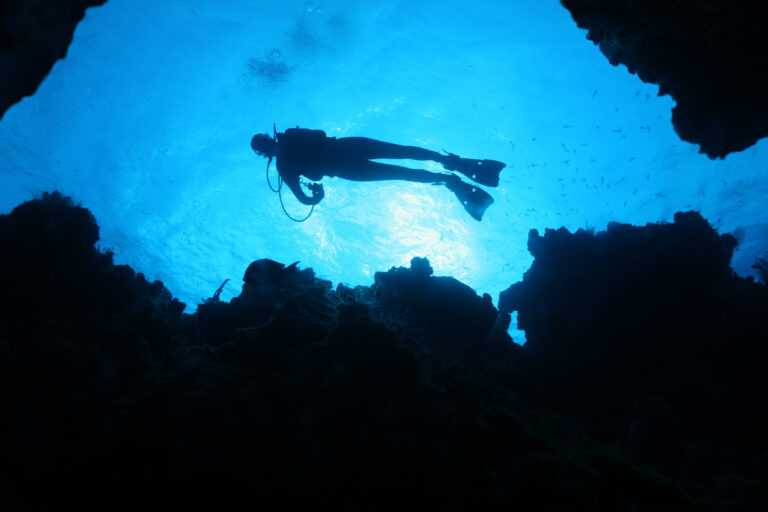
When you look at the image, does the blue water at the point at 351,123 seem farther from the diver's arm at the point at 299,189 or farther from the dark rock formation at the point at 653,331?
the dark rock formation at the point at 653,331

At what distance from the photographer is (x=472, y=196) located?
8.05 meters

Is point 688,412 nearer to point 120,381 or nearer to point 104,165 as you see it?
point 120,381

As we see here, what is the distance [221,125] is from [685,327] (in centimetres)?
2065

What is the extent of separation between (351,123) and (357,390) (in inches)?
671

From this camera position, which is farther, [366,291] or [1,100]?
[366,291]

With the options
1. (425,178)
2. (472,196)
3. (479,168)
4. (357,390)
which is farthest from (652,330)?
(357,390)

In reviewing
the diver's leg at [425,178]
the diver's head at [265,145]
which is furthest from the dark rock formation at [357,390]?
the diver's head at [265,145]

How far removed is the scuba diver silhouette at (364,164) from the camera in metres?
7.96

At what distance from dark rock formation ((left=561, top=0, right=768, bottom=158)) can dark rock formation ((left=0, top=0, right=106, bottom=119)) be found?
25.8 feet

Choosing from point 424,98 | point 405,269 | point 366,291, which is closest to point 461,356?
point 405,269

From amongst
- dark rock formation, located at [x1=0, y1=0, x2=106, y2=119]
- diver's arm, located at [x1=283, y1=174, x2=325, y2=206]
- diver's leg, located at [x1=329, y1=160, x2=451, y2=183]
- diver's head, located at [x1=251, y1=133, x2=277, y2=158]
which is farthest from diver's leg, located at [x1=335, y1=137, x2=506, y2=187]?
dark rock formation, located at [x1=0, y1=0, x2=106, y2=119]

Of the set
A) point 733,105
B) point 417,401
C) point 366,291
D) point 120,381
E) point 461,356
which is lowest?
point 120,381

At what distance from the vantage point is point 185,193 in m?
21.4

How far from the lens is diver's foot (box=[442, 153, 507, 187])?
788 centimetres
